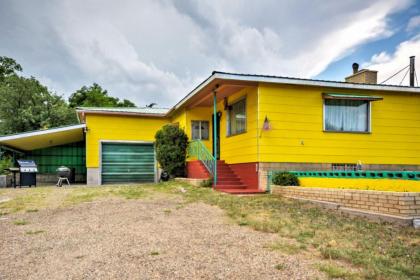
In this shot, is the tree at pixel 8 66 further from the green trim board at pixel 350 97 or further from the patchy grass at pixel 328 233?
the green trim board at pixel 350 97

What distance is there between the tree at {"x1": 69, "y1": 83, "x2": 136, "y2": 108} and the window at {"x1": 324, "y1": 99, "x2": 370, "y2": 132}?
29001mm

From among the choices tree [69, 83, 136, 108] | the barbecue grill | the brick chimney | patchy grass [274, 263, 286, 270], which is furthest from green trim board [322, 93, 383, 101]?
tree [69, 83, 136, 108]

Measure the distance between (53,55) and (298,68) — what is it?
15375mm

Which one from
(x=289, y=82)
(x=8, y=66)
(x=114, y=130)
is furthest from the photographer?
(x=8, y=66)

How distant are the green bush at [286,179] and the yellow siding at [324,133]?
887mm

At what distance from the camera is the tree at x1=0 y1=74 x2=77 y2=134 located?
22188 millimetres

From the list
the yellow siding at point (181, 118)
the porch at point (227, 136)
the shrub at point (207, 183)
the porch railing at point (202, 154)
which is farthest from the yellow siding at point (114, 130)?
the shrub at point (207, 183)

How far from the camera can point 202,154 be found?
1141 centimetres

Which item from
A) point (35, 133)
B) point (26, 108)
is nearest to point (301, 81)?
point (35, 133)

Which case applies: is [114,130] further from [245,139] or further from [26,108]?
[26,108]

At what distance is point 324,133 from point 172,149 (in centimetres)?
561

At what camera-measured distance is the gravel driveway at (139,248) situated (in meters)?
3.39

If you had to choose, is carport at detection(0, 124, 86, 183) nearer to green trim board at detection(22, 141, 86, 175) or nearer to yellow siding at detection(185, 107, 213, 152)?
green trim board at detection(22, 141, 86, 175)

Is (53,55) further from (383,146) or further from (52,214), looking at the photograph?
(383,146)
